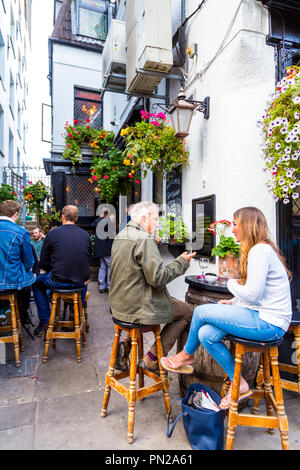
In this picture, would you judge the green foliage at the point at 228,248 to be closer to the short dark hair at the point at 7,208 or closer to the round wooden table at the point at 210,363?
the round wooden table at the point at 210,363

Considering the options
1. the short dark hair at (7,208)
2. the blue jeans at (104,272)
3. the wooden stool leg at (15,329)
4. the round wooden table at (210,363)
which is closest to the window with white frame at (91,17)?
the blue jeans at (104,272)

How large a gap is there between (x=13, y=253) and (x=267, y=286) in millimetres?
2773

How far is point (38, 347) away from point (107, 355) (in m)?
0.97

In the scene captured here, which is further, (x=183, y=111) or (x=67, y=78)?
(x=67, y=78)

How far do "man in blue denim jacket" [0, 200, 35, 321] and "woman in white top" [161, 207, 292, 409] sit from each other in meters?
2.26

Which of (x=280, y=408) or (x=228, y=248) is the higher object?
(x=228, y=248)

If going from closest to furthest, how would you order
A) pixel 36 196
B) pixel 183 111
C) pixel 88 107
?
1. pixel 183 111
2. pixel 36 196
3. pixel 88 107

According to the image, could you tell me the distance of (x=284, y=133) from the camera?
7.75 ft

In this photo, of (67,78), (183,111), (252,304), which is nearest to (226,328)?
(252,304)

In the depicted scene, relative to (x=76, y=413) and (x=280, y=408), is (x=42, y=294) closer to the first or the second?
(x=76, y=413)

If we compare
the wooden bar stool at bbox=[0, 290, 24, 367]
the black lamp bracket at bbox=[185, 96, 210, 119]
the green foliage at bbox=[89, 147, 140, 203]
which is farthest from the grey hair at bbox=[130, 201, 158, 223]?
the green foliage at bbox=[89, 147, 140, 203]
